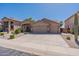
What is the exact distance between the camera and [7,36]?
1236 cm

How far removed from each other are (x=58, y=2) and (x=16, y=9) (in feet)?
7.51

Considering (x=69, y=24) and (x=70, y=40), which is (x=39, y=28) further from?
(x=70, y=40)

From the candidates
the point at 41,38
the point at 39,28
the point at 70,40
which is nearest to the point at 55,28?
the point at 39,28

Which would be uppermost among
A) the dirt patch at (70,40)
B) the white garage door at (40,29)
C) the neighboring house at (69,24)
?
the neighboring house at (69,24)

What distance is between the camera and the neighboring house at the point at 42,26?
34.6ft

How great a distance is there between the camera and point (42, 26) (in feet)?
37.7

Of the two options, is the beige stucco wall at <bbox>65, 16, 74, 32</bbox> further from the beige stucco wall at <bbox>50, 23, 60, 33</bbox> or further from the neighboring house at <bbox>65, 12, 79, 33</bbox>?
the beige stucco wall at <bbox>50, 23, 60, 33</bbox>

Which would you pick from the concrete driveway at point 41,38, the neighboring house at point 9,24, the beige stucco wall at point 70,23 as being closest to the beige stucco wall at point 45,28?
the concrete driveway at point 41,38

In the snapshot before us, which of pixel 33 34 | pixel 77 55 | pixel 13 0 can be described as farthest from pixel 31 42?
pixel 77 55

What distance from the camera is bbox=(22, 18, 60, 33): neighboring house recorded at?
1054 cm

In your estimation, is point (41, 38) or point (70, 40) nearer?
point (70, 40)

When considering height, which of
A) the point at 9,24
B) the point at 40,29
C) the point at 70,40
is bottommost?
the point at 70,40

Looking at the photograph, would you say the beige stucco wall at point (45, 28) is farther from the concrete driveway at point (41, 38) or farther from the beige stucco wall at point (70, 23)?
the beige stucco wall at point (70, 23)

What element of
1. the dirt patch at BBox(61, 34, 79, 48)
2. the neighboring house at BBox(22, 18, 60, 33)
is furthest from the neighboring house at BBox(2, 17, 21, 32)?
the dirt patch at BBox(61, 34, 79, 48)
